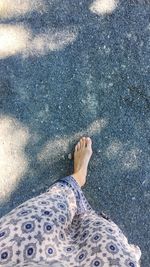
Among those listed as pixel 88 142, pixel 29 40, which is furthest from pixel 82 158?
pixel 29 40

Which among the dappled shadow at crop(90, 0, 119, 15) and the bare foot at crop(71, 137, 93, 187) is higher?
the dappled shadow at crop(90, 0, 119, 15)

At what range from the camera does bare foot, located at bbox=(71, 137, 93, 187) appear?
221 cm

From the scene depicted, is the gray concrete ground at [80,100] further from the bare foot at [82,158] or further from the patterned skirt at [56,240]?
the patterned skirt at [56,240]

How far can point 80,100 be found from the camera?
90.8 inches

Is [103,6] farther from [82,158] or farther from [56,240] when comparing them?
[56,240]

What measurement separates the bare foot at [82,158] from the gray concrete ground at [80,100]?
5cm

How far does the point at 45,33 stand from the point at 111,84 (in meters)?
0.44

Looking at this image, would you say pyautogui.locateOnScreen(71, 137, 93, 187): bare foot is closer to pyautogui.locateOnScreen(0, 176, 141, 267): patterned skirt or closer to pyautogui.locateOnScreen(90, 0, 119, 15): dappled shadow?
pyautogui.locateOnScreen(0, 176, 141, 267): patterned skirt

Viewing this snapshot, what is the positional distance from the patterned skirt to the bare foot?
0.44 metres

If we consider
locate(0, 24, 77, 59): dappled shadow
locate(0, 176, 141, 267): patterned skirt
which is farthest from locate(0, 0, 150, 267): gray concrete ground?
locate(0, 176, 141, 267): patterned skirt

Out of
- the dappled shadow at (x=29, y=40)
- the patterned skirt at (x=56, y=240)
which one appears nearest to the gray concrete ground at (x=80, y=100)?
the dappled shadow at (x=29, y=40)

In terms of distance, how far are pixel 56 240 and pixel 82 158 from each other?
0.69m

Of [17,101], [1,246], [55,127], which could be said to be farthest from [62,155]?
[1,246]

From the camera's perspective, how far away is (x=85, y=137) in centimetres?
229
